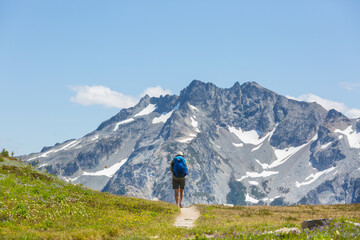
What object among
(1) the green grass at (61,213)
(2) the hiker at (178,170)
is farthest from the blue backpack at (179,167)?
(1) the green grass at (61,213)

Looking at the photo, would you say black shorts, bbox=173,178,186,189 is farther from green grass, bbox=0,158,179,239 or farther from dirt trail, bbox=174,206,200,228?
dirt trail, bbox=174,206,200,228

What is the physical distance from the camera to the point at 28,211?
20641mm

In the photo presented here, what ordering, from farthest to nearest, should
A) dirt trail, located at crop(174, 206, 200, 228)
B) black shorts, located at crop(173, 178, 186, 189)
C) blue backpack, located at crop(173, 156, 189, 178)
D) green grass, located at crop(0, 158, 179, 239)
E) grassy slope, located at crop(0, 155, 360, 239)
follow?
black shorts, located at crop(173, 178, 186, 189) → blue backpack, located at crop(173, 156, 189, 178) → dirt trail, located at crop(174, 206, 200, 228) → green grass, located at crop(0, 158, 179, 239) → grassy slope, located at crop(0, 155, 360, 239)

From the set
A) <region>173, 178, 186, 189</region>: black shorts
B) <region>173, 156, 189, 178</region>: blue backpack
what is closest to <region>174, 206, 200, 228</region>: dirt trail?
<region>173, 178, 186, 189</region>: black shorts

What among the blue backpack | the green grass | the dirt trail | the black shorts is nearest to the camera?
the green grass

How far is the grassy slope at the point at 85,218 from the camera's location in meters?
16.3

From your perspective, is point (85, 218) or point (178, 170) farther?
point (178, 170)

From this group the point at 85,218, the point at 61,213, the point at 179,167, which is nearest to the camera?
the point at 85,218

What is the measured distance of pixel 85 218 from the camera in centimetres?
2197

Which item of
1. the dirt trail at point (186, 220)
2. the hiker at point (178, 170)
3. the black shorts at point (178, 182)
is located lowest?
the dirt trail at point (186, 220)

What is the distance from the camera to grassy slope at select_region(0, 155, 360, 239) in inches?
642

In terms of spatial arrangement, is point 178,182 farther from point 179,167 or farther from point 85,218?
point 85,218

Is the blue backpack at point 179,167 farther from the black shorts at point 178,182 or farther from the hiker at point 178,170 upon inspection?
the black shorts at point 178,182

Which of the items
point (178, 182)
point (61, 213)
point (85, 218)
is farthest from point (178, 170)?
point (61, 213)
